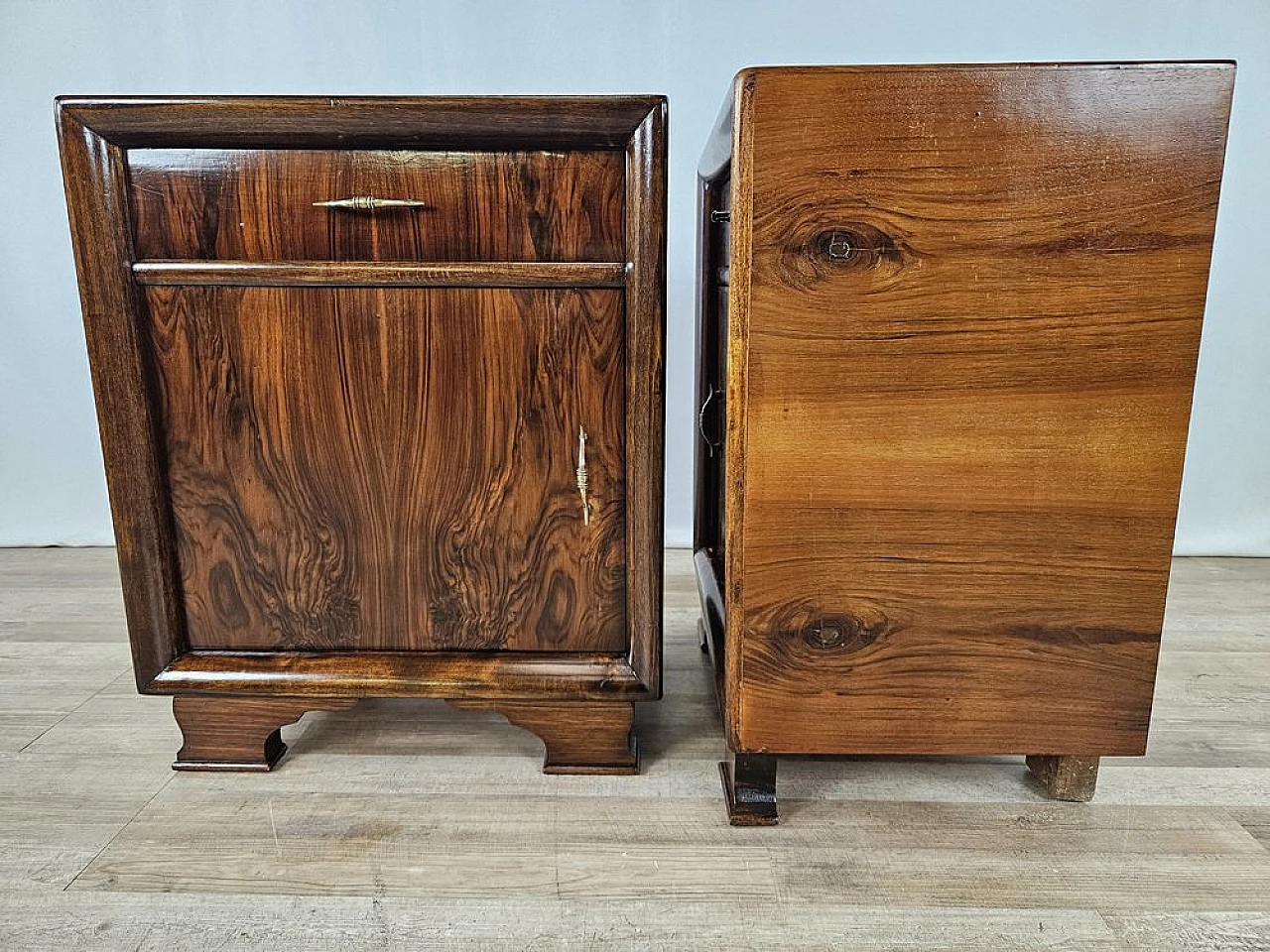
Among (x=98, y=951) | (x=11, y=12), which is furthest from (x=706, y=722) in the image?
(x=11, y=12)

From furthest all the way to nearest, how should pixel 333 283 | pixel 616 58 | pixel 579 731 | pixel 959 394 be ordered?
pixel 616 58, pixel 579 731, pixel 333 283, pixel 959 394

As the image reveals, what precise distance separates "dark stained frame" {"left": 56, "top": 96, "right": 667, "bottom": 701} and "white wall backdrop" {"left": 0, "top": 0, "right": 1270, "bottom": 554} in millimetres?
871

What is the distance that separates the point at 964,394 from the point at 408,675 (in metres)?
0.66

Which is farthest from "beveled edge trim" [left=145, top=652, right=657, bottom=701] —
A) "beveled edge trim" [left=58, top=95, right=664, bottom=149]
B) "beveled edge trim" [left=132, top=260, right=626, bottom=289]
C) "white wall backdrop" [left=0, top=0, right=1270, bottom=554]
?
"white wall backdrop" [left=0, top=0, right=1270, bottom=554]

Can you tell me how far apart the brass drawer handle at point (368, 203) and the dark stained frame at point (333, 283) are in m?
0.05

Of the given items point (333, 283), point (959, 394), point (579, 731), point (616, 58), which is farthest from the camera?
point (616, 58)

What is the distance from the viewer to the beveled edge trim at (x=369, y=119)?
88cm

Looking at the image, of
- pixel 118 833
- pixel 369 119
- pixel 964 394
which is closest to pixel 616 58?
pixel 369 119

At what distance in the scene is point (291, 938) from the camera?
0.80m

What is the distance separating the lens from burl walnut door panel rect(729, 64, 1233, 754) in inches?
31.0

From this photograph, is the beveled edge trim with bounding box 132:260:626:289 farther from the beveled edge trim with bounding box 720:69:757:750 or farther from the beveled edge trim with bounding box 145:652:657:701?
the beveled edge trim with bounding box 145:652:657:701

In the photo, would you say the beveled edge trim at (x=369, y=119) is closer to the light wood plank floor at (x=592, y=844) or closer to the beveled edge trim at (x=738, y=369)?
the beveled edge trim at (x=738, y=369)

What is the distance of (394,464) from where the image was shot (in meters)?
0.99

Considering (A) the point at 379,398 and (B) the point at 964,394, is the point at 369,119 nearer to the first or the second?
(A) the point at 379,398
